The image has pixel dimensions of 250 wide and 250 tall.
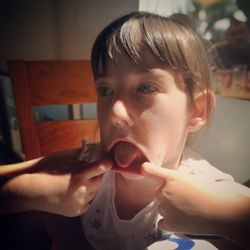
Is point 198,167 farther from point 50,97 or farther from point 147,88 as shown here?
point 50,97

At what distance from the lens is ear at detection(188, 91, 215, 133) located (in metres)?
0.28

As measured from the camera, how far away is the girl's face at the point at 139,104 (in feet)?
0.76

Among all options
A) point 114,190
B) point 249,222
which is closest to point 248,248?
point 249,222

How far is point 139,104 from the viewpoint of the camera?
0.78 feet

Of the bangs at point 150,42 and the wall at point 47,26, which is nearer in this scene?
the bangs at point 150,42

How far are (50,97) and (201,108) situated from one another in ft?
0.79

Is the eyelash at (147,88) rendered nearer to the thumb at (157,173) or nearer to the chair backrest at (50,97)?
the thumb at (157,173)

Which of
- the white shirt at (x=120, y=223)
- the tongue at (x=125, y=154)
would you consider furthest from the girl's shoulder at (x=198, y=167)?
the tongue at (x=125, y=154)

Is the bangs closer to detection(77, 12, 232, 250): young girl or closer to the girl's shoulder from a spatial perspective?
detection(77, 12, 232, 250): young girl

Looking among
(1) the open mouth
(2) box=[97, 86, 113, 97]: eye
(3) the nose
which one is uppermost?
(2) box=[97, 86, 113, 97]: eye

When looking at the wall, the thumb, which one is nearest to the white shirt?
the thumb

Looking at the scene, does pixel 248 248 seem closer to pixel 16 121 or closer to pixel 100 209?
pixel 100 209

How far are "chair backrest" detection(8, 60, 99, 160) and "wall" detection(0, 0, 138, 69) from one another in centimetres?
3

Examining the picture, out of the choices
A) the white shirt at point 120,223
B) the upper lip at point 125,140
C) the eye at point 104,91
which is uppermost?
the eye at point 104,91
